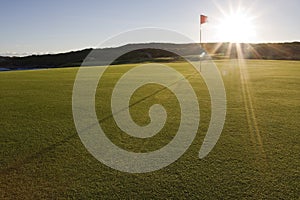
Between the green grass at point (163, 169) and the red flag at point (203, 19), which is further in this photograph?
the red flag at point (203, 19)

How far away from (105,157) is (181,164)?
1358 millimetres

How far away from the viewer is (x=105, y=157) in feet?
15.6

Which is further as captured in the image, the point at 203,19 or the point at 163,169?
the point at 203,19

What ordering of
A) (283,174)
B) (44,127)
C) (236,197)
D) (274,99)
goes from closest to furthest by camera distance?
(236,197) → (283,174) → (44,127) → (274,99)

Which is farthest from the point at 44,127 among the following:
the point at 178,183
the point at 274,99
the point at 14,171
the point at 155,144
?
the point at 274,99

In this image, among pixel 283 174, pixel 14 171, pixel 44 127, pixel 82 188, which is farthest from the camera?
pixel 44 127

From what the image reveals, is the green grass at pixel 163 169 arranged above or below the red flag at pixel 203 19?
below

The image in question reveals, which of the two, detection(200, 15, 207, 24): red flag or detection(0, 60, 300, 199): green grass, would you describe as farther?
detection(200, 15, 207, 24): red flag

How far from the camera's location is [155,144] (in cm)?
543

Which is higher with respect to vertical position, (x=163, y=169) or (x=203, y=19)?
(x=203, y=19)

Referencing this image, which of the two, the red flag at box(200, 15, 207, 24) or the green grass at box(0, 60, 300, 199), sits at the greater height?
the red flag at box(200, 15, 207, 24)

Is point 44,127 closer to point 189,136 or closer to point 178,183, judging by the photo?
point 189,136

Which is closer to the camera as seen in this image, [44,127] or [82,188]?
[82,188]

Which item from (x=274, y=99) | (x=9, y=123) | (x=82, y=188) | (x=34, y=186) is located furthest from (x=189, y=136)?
(x=274, y=99)
